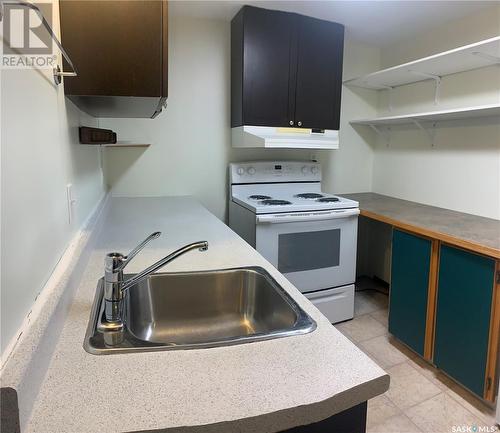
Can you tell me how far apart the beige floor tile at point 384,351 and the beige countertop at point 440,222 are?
0.80m

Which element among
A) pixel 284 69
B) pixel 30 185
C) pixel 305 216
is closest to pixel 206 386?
pixel 30 185

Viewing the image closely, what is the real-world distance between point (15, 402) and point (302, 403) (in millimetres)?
455

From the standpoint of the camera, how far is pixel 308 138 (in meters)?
2.58

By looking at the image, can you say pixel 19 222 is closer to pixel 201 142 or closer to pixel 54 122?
pixel 54 122

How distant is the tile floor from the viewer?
5.48 feet

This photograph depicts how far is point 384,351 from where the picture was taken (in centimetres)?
227

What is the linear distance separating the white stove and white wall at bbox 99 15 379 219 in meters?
0.20

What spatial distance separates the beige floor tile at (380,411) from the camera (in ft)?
5.59

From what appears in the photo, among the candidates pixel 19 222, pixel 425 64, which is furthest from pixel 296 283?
pixel 19 222

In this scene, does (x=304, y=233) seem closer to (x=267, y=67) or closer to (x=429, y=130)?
(x=267, y=67)

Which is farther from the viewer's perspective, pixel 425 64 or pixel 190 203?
pixel 190 203

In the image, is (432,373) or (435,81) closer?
(432,373)

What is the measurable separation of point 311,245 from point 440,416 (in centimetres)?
113

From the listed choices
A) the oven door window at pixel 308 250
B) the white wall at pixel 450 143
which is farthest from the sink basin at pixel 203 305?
the white wall at pixel 450 143
